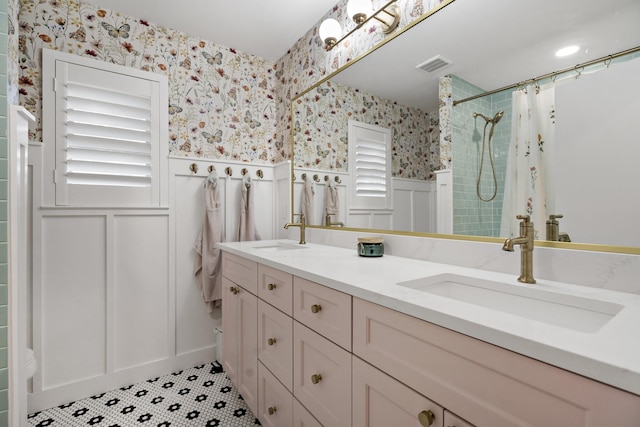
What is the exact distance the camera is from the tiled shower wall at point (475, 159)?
1.14 metres

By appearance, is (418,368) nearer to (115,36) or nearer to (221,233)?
(221,233)

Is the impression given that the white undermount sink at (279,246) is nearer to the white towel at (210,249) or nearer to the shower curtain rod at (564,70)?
the white towel at (210,249)

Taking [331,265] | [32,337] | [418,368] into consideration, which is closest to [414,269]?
[331,265]

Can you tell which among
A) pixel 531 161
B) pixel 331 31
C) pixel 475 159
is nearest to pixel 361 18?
pixel 331 31

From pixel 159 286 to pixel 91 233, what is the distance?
21.3 inches

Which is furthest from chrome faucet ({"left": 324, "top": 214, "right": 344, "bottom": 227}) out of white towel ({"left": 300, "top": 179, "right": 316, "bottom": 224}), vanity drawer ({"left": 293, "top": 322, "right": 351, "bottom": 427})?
vanity drawer ({"left": 293, "top": 322, "right": 351, "bottom": 427})

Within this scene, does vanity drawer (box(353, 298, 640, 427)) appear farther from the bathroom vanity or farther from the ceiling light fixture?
the ceiling light fixture

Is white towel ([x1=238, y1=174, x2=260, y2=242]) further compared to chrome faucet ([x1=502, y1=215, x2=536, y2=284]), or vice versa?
white towel ([x1=238, y1=174, x2=260, y2=242])

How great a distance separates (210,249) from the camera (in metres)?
2.26

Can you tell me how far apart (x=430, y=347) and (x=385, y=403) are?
0.24 m

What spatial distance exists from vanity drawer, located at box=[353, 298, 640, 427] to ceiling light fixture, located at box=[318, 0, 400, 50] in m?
1.42

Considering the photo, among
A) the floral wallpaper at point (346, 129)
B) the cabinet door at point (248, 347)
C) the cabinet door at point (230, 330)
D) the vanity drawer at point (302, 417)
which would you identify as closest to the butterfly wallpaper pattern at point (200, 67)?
the floral wallpaper at point (346, 129)

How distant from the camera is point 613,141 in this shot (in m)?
0.90

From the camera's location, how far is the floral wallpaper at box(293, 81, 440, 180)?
1426 millimetres
